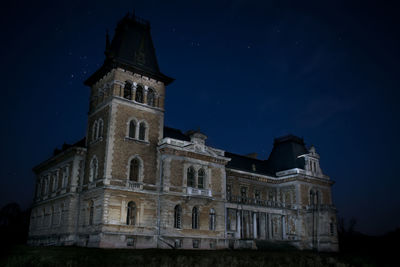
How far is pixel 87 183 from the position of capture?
38.2m

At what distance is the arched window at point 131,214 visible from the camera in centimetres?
3562

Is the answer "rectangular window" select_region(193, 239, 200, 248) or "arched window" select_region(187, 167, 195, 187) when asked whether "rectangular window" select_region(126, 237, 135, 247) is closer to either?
"rectangular window" select_region(193, 239, 200, 248)

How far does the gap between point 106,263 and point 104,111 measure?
19890mm

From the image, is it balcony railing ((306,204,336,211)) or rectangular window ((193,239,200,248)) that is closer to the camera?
rectangular window ((193,239,200,248))

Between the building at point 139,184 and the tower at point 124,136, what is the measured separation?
0.32 feet

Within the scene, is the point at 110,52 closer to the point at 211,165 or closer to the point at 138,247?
the point at 211,165

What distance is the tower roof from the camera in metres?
39.6

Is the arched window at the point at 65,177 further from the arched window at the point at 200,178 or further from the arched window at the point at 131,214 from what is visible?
the arched window at the point at 200,178

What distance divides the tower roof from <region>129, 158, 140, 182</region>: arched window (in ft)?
31.7

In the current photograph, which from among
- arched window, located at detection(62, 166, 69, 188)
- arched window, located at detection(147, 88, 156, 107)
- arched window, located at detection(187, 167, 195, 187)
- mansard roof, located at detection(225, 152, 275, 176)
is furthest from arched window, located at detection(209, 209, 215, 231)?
arched window, located at detection(62, 166, 69, 188)

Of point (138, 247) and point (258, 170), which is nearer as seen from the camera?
point (138, 247)

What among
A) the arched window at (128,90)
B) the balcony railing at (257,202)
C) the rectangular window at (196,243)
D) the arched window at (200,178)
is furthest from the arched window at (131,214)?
the balcony railing at (257,202)

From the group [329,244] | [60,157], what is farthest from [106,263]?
[329,244]

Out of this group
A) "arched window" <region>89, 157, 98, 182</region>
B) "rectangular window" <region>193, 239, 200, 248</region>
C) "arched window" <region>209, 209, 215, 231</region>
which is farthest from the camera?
"arched window" <region>209, 209, 215, 231</region>
